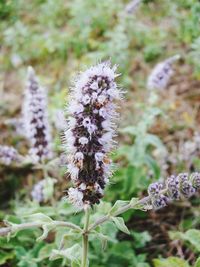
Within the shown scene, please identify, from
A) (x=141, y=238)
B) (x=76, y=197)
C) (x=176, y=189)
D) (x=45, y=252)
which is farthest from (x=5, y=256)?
(x=176, y=189)

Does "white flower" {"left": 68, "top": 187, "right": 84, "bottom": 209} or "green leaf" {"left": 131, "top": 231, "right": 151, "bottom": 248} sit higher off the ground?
"white flower" {"left": 68, "top": 187, "right": 84, "bottom": 209}

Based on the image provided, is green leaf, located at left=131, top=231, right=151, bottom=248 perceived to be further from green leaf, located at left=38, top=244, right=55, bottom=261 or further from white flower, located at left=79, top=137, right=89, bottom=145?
white flower, located at left=79, top=137, right=89, bottom=145

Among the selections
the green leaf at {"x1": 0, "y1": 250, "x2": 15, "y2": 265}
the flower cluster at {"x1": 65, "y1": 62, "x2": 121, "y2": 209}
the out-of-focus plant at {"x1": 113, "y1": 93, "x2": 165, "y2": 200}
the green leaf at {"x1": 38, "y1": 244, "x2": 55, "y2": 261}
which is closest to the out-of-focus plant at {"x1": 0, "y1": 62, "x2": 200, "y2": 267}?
the flower cluster at {"x1": 65, "y1": 62, "x2": 121, "y2": 209}

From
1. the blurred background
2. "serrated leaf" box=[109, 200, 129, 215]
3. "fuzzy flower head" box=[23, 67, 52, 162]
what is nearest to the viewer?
"serrated leaf" box=[109, 200, 129, 215]

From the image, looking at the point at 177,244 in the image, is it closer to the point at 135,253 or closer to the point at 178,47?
the point at 135,253

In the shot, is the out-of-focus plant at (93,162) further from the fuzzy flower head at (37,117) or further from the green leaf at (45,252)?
the fuzzy flower head at (37,117)

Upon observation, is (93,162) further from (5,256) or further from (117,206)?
(5,256)
